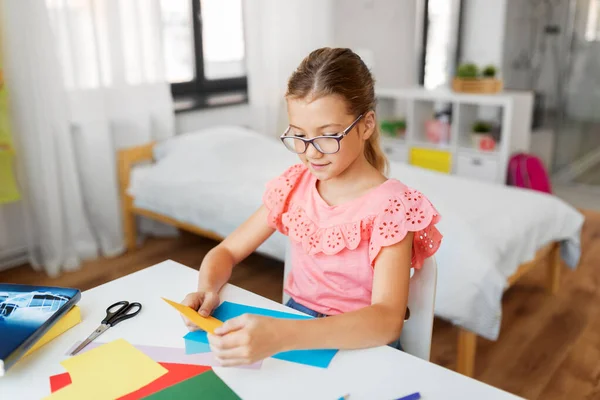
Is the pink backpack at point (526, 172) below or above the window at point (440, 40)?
below

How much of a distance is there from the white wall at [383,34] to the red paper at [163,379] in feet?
10.2

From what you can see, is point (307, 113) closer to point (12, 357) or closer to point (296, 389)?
point (296, 389)

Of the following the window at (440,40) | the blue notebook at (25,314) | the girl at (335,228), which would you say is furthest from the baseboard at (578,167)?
the blue notebook at (25,314)

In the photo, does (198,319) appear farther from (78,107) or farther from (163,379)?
(78,107)

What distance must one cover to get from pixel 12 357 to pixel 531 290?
2236mm

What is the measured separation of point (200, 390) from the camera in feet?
2.53

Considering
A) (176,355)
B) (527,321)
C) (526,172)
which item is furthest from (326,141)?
(526,172)

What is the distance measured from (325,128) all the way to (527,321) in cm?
163

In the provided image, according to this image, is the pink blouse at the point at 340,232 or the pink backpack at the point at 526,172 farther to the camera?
the pink backpack at the point at 526,172

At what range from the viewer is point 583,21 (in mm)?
4109

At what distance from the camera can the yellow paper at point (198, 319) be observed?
0.85 metres

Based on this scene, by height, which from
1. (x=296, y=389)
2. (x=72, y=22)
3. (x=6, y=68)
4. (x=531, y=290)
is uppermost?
(x=72, y=22)

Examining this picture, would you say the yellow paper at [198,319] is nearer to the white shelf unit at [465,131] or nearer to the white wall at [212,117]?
the white wall at [212,117]

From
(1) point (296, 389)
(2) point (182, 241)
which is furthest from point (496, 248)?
→ (2) point (182, 241)
